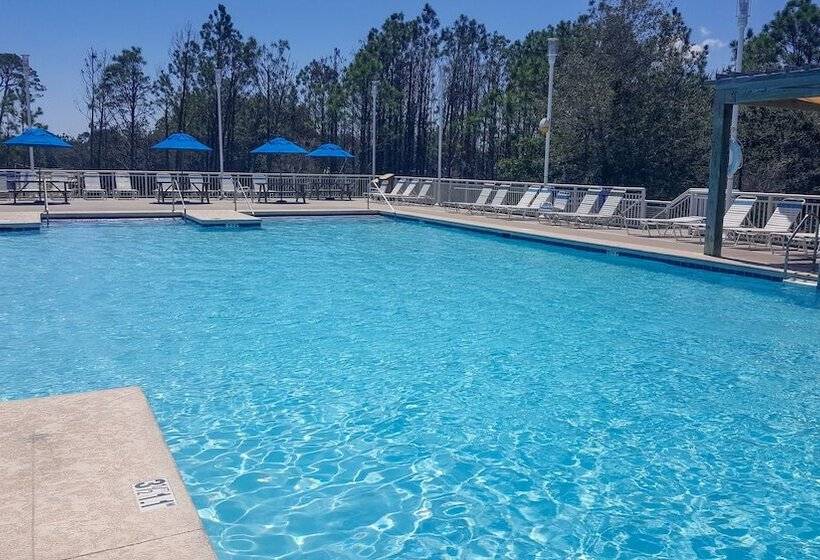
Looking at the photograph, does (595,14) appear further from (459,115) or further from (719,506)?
(719,506)

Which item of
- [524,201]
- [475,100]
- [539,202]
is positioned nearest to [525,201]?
[524,201]

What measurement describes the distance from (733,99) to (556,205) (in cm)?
625

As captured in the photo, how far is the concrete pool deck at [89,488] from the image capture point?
2.57 m

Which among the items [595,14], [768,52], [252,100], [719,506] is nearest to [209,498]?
[719,506]

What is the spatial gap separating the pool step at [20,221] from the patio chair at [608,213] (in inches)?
462

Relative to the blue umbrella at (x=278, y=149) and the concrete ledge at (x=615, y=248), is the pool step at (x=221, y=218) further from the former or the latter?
the blue umbrella at (x=278, y=149)

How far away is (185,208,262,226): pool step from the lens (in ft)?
52.2

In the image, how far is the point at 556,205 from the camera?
1644 centimetres

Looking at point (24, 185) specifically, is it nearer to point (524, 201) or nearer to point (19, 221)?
point (19, 221)

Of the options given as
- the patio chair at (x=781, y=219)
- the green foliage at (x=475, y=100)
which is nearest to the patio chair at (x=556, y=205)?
the patio chair at (x=781, y=219)

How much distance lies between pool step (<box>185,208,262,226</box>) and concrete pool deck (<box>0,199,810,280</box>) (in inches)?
24.5

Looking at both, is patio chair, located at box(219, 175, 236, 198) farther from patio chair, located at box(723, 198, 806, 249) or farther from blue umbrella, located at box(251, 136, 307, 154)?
patio chair, located at box(723, 198, 806, 249)

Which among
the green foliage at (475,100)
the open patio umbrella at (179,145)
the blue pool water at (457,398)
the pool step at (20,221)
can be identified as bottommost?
the blue pool water at (457,398)

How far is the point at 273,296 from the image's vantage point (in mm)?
8695
